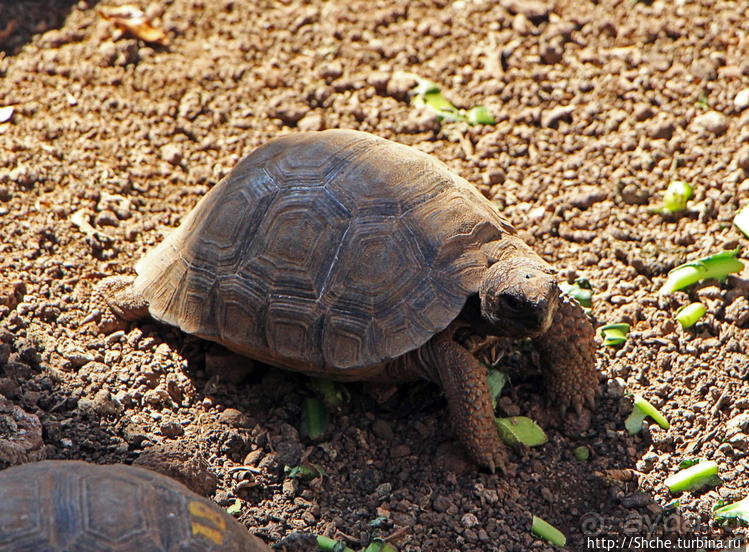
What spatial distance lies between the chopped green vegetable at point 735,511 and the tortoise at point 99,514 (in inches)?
81.8

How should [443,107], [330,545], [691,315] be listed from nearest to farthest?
[330,545]
[691,315]
[443,107]

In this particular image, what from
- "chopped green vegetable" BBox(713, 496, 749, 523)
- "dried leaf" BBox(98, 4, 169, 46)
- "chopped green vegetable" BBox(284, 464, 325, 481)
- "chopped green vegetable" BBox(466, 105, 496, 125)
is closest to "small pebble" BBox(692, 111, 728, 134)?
"chopped green vegetable" BBox(466, 105, 496, 125)

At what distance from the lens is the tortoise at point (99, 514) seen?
8.44ft

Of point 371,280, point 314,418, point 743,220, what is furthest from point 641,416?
point 314,418

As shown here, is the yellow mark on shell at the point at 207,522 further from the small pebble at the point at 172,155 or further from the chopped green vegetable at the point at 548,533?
the small pebble at the point at 172,155

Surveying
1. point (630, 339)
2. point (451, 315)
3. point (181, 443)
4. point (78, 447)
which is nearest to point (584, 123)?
point (630, 339)

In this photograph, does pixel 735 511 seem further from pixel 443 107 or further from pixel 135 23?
pixel 135 23

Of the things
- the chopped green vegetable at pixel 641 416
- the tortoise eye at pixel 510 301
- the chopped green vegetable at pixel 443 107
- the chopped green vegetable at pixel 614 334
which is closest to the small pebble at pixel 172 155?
the chopped green vegetable at pixel 443 107

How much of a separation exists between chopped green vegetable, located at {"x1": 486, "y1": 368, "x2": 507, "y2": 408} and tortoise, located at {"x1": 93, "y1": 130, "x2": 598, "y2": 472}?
23cm

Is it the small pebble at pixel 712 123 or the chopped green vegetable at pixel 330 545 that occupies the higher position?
the small pebble at pixel 712 123

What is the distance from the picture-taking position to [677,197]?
16.2ft

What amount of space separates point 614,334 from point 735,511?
117 centimetres

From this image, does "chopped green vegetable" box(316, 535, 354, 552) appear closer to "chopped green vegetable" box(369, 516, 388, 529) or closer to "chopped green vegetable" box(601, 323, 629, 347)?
"chopped green vegetable" box(369, 516, 388, 529)

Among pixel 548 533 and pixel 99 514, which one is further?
pixel 548 533
